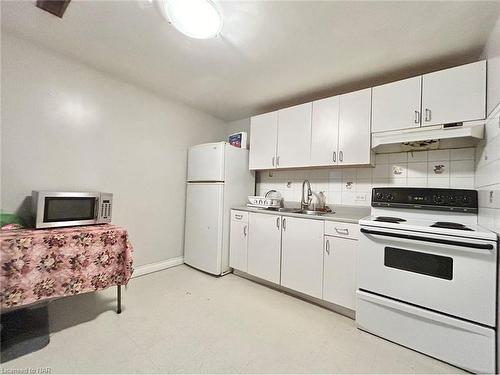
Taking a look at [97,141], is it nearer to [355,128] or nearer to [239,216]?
[239,216]

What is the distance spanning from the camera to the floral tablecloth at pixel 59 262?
4.32 ft

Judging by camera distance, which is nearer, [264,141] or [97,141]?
[97,141]

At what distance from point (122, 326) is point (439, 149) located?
3020 mm

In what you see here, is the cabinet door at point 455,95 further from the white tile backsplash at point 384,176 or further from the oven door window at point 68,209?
the oven door window at point 68,209

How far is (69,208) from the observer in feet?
5.69

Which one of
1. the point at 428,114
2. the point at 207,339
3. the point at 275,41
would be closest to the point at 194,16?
the point at 275,41

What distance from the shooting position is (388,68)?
6.33 feet

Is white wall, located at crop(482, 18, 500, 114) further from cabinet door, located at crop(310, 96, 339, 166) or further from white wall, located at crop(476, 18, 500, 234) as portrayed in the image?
cabinet door, located at crop(310, 96, 339, 166)

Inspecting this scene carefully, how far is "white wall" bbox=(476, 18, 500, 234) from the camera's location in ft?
4.21

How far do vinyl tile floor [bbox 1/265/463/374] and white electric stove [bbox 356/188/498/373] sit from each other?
15 centimetres

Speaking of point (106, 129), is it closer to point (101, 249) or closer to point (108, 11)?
point (108, 11)

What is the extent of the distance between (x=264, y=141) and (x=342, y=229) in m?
1.44

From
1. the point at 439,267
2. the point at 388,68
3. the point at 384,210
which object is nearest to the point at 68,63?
the point at 388,68

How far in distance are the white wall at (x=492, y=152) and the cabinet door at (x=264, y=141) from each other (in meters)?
1.76
